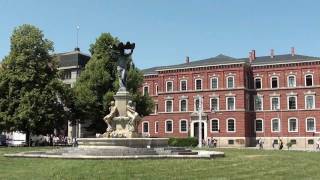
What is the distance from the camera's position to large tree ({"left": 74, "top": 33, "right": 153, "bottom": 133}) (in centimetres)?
5275

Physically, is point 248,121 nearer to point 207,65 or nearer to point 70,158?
point 207,65

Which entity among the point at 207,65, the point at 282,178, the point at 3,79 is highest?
the point at 207,65

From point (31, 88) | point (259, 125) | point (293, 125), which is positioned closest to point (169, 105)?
point (259, 125)

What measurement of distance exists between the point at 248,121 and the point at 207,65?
1032cm

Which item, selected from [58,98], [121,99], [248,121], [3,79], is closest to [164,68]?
[248,121]

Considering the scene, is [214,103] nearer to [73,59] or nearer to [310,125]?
[310,125]

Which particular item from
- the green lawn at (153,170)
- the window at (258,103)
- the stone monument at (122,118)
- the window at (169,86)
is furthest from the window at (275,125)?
the green lawn at (153,170)

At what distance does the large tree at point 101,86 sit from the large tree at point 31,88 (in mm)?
2175

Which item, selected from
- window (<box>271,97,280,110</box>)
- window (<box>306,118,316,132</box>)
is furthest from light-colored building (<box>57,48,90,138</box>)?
window (<box>306,118,316,132</box>)

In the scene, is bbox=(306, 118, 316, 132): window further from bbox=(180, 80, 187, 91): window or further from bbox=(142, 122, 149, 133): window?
bbox=(142, 122, 149, 133): window

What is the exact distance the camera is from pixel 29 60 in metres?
51.5

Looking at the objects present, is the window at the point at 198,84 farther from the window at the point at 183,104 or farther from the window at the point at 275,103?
the window at the point at 275,103

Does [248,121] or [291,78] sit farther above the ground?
[291,78]

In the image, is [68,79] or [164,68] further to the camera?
[68,79]
